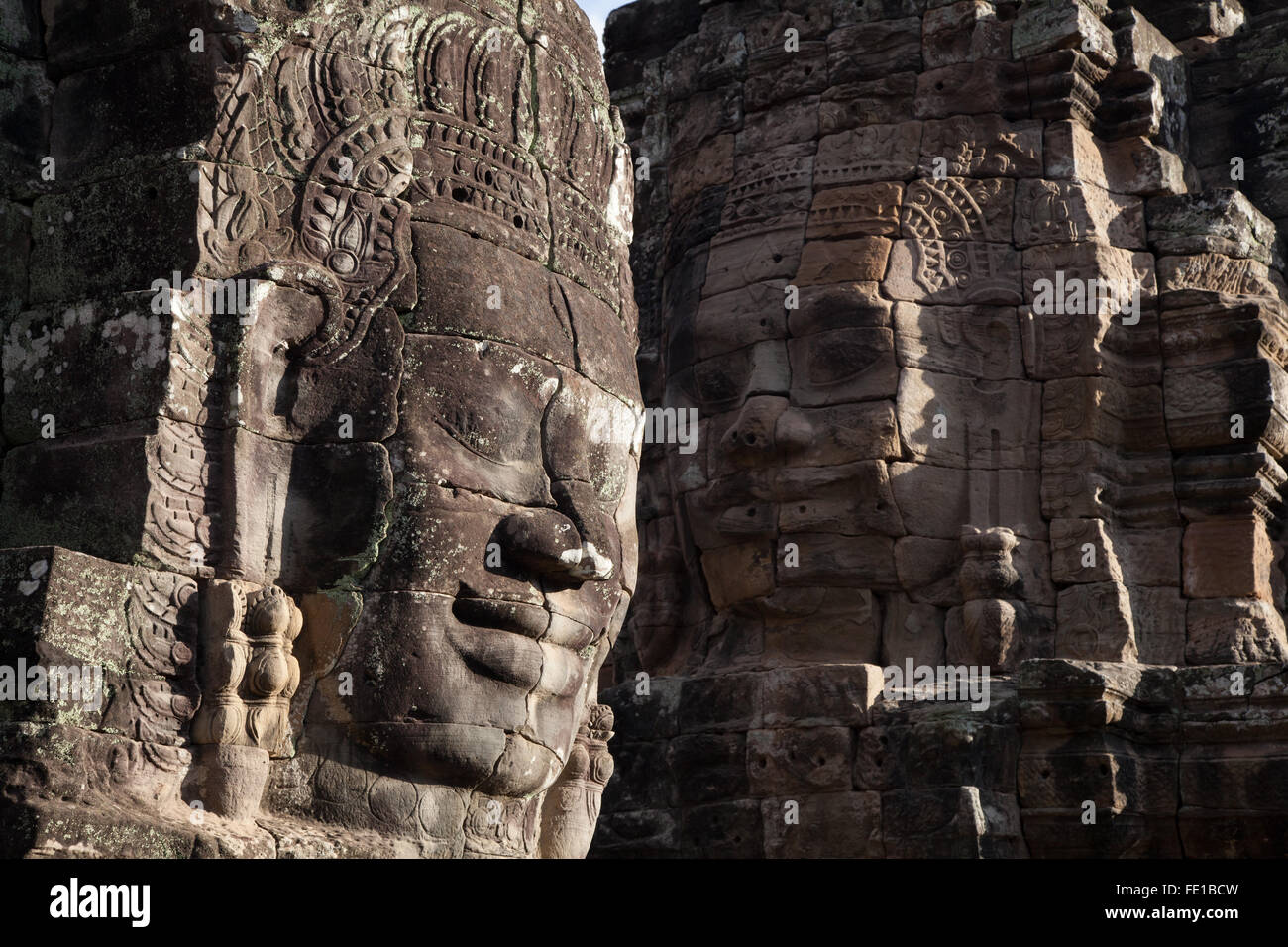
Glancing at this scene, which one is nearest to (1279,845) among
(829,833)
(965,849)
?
(965,849)

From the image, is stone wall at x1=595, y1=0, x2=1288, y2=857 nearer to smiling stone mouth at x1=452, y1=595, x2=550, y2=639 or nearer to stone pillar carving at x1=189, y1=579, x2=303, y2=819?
smiling stone mouth at x1=452, y1=595, x2=550, y2=639

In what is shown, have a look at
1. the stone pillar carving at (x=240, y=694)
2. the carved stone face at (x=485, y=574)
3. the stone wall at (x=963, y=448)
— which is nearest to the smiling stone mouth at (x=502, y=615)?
the carved stone face at (x=485, y=574)

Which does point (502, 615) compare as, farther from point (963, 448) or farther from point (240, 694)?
point (963, 448)

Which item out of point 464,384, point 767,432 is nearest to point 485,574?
point 464,384

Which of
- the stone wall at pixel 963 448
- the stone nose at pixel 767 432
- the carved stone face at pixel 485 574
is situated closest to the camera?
the carved stone face at pixel 485 574

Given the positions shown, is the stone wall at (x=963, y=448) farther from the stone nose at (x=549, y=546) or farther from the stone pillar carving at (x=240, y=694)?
the stone pillar carving at (x=240, y=694)

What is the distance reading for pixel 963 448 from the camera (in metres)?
10.6

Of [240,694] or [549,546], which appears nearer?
[240,694]

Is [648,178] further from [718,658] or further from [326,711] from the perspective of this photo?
[326,711]

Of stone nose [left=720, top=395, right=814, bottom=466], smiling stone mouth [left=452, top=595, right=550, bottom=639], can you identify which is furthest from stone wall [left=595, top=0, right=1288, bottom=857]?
smiling stone mouth [left=452, top=595, right=550, bottom=639]

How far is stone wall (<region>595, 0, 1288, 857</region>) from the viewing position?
9.45 metres

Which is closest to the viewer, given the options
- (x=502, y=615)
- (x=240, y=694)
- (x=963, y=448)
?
(x=240, y=694)

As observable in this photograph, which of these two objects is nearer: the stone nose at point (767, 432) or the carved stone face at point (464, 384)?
the carved stone face at point (464, 384)

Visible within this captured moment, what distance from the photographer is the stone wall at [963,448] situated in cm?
945
